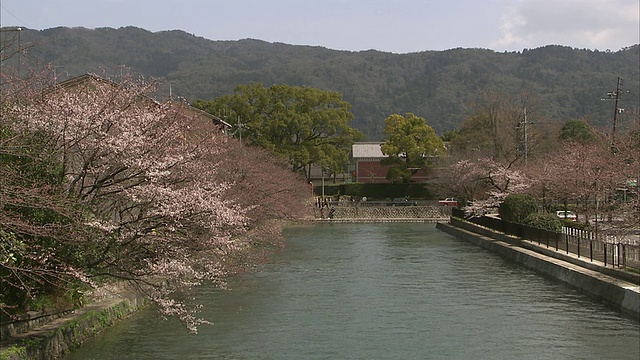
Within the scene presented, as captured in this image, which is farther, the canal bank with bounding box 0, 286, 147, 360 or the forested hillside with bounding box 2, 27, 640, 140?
the forested hillside with bounding box 2, 27, 640, 140

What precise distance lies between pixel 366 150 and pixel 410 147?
1891 centimetres

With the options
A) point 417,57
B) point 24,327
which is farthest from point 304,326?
point 417,57

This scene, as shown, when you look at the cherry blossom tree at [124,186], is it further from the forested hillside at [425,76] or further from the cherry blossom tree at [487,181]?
→ the forested hillside at [425,76]

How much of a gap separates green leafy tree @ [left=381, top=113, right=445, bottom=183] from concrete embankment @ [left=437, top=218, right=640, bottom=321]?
31.3 m

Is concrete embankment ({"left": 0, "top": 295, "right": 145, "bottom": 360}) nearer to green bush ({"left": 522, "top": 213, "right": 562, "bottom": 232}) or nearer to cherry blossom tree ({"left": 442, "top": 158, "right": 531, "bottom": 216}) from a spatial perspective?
green bush ({"left": 522, "top": 213, "right": 562, "bottom": 232})

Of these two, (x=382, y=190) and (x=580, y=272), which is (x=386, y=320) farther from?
(x=382, y=190)

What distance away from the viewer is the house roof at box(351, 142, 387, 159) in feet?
276

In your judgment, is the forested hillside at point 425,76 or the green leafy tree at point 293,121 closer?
the green leafy tree at point 293,121

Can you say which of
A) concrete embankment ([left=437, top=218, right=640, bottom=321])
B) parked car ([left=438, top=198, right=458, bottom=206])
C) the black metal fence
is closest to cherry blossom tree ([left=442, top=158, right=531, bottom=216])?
the black metal fence

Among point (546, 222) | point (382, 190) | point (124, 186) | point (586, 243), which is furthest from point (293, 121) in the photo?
point (124, 186)

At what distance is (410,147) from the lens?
220ft

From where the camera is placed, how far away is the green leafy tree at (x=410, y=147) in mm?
67250

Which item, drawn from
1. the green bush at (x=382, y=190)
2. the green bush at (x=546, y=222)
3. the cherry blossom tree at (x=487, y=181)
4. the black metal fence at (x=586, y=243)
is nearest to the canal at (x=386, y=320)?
the black metal fence at (x=586, y=243)

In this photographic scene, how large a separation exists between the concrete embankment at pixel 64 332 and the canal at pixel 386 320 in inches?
10.3
